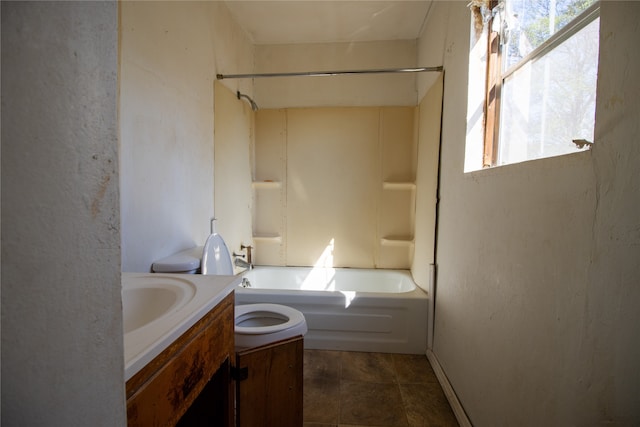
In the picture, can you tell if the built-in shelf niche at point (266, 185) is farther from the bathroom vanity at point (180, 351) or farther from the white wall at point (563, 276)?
the bathroom vanity at point (180, 351)

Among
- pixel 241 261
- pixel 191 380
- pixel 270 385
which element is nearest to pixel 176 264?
pixel 270 385

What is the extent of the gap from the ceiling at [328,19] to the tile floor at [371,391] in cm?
271

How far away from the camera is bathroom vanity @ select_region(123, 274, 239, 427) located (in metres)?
0.54

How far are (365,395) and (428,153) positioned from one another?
1781 mm

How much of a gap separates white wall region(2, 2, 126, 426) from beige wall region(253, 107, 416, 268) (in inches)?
107

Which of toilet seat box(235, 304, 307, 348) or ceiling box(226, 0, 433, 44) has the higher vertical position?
ceiling box(226, 0, 433, 44)

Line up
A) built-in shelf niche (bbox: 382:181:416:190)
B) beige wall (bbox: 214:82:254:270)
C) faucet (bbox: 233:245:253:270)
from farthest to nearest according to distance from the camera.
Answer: built-in shelf niche (bbox: 382:181:416:190), faucet (bbox: 233:245:253:270), beige wall (bbox: 214:82:254:270)

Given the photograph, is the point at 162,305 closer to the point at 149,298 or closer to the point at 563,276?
the point at 149,298

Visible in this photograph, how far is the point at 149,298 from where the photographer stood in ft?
3.02

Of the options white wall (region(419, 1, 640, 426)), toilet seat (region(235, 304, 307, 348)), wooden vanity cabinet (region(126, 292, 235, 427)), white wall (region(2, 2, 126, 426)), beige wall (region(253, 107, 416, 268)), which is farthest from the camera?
beige wall (region(253, 107, 416, 268))

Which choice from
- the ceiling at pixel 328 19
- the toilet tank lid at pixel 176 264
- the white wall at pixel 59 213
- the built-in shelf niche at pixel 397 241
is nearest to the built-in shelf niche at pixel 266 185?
the built-in shelf niche at pixel 397 241

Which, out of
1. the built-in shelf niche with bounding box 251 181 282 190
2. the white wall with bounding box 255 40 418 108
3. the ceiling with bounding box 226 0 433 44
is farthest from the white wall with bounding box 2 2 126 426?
the white wall with bounding box 255 40 418 108

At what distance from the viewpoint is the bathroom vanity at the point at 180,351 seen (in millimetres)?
544

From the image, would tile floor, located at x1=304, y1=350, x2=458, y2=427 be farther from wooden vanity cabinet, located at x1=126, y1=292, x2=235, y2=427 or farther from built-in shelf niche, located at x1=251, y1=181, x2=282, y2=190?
built-in shelf niche, located at x1=251, y1=181, x2=282, y2=190
